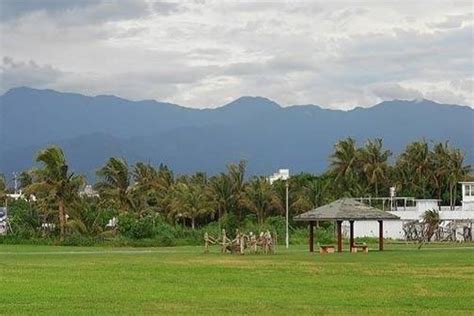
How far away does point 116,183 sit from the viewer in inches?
3236

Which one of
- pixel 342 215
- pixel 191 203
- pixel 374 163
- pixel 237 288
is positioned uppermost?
pixel 374 163

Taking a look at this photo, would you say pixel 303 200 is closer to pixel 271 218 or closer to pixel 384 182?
pixel 271 218

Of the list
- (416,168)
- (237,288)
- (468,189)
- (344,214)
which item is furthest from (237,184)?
(237,288)

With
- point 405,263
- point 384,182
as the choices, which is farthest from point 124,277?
point 384,182

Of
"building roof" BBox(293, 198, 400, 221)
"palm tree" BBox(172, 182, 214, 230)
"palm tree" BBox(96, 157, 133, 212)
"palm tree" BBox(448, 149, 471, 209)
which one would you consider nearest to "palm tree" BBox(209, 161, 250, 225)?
"palm tree" BBox(172, 182, 214, 230)

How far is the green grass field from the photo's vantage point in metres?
19.6

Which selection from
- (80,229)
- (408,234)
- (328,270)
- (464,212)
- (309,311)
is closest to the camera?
(309,311)

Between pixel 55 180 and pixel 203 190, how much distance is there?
22579 mm

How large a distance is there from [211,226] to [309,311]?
208 ft

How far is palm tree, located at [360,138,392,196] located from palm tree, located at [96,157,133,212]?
25.2 meters

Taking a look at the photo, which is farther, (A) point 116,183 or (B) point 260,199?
(B) point 260,199

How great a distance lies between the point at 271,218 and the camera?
264 ft

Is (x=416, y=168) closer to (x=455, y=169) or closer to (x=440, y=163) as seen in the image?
Answer: (x=440, y=163)

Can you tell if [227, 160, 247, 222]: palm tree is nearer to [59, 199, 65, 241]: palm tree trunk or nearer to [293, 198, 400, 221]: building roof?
[59, 199, 65, 241]: palm tree trunk
